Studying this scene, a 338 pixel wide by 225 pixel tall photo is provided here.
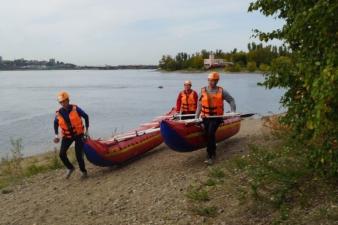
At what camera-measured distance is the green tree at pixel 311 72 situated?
379 centimetres

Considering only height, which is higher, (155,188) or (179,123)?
(179,123)

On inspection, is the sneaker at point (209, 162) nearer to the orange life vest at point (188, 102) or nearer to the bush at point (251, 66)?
the orange life vest at point (188, 102)

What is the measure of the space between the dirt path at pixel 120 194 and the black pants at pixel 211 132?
0.29m

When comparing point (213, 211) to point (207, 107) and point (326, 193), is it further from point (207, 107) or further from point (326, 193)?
point (207, 107)

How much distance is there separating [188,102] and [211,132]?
2.58 metres

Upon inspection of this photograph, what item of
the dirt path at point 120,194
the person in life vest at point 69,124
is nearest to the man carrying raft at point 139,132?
the person in life vest at point 69,124

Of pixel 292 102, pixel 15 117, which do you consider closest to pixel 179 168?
pixel 292 102

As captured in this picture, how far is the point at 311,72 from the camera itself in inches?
164

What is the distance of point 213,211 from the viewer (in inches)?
265

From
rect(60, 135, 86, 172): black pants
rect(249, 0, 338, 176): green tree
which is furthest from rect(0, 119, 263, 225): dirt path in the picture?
rect(249, 0, 338, 176): green tree

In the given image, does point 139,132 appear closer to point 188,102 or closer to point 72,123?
point 188,102

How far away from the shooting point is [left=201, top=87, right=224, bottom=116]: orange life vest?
968 centimetres

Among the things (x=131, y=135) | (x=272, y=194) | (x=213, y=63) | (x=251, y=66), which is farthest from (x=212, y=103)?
(x=213, y=63)

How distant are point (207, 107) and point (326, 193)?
3.71 m
